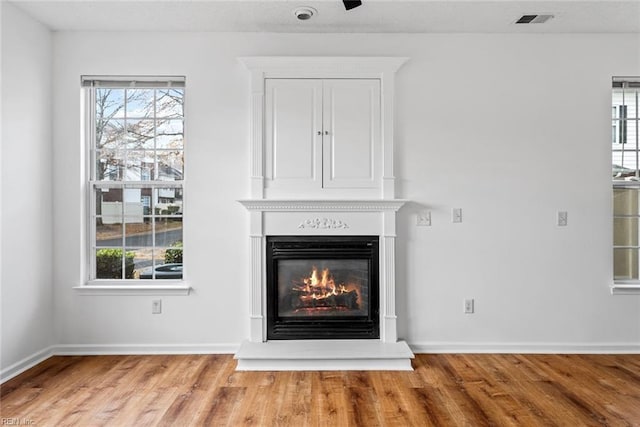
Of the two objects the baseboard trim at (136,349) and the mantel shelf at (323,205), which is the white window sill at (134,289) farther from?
the mantel shelf at (323,205)

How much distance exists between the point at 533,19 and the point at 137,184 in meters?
3.39

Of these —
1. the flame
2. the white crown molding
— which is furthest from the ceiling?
the flame

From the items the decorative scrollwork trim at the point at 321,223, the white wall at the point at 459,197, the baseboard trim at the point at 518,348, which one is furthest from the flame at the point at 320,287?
the baseboard trim at the point at 518,348

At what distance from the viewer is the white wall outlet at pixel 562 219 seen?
3.28 meters

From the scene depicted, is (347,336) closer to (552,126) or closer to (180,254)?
(180,254)

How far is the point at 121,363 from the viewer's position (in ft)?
10.0

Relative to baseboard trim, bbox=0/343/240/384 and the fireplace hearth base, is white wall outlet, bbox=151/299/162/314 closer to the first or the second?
baseboard trim, bbox=0/343/240/384

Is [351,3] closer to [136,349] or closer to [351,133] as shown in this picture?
[351,133]

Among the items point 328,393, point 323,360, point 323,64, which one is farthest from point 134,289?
point 323,64

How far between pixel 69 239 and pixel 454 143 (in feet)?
10.6

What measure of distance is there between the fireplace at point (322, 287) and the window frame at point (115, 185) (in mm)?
756

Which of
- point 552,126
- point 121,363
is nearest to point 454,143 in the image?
point 552,126

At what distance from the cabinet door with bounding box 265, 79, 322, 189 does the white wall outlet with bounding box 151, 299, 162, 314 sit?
51.5 inches

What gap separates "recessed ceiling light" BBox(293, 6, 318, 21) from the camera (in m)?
2.88
